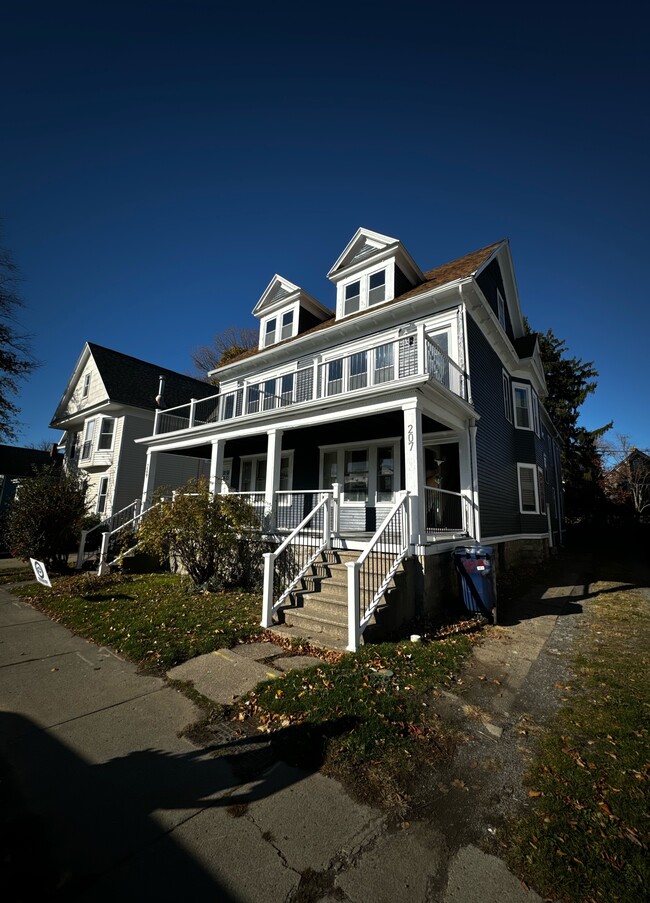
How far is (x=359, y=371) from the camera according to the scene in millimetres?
12117

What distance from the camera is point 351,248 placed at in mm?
14445

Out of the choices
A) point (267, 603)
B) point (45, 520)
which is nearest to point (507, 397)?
point (267, 603)

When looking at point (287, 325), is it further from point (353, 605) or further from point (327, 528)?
point (353, 605)

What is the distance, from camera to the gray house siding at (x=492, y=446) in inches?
444

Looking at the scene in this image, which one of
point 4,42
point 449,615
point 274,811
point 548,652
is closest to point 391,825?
point 274,811

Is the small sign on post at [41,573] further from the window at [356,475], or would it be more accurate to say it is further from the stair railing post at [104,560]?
the window at [356,475]

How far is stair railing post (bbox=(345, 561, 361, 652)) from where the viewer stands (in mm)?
5551

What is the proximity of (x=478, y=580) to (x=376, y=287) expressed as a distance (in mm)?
10708

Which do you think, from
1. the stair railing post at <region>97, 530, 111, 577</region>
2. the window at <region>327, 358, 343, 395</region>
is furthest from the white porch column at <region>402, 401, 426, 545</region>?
the stair railing post at <region>97, 530, 111, 577</region>

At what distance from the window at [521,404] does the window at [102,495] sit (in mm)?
20036

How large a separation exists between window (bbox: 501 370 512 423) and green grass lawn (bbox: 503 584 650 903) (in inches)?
431

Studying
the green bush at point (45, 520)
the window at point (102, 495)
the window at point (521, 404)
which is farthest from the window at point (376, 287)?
the window at point (102, 495)

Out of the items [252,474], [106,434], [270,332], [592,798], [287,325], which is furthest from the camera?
[106,434]

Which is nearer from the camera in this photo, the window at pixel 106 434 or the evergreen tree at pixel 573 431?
the window at pixel 106 434
